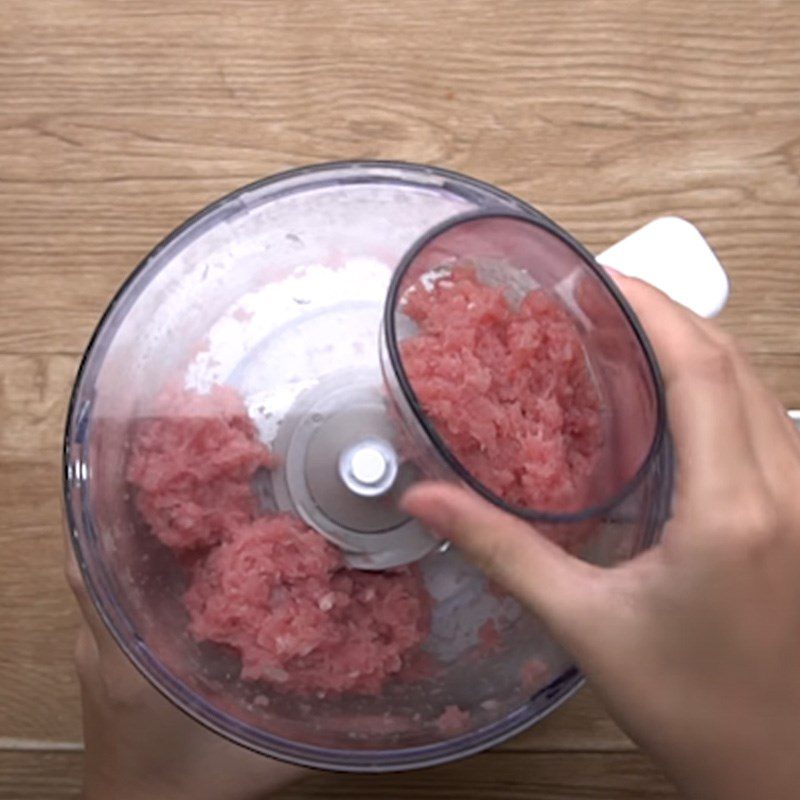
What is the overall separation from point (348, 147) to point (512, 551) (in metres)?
0.33

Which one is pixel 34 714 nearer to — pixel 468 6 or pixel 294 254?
pixel 294 254

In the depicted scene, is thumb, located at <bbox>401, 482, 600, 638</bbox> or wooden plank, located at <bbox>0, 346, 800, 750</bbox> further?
wooden plank, located at <bbox>0, 346, 800, 750</bbox>

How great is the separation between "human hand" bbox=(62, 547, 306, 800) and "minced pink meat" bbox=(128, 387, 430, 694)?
12cm

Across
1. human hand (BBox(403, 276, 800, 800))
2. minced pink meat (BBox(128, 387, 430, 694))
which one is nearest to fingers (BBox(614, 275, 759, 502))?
human hand (BBox(403, 276, 800, 800))

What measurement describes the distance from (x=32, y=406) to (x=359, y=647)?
0.91 feet

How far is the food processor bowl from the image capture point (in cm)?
53

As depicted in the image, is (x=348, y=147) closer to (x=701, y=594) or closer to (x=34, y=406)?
(x=34, y=406)

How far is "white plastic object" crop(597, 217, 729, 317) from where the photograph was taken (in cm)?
51

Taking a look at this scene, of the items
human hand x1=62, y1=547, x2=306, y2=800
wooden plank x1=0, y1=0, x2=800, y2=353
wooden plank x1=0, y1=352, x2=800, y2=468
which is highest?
wooden plank x1=0, y1=0, x2=800, y2=353

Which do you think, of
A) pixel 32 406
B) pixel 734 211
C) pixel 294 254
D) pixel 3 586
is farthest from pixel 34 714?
pixel 734 211

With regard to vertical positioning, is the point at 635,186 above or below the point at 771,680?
above

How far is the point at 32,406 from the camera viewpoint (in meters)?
0.67

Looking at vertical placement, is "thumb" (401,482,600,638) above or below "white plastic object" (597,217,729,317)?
below

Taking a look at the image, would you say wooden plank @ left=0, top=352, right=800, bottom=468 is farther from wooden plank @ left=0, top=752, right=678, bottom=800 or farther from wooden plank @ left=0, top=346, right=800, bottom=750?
wooden plank @ left=0, top=752, right=678, bottom=800
